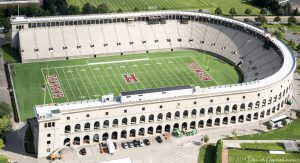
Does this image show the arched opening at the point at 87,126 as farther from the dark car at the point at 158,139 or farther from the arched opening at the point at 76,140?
the dark car at the point at 158,139

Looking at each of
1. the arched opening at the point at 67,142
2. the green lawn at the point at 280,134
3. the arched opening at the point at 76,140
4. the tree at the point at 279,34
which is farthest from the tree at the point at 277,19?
the arched opening at the point at 67,142

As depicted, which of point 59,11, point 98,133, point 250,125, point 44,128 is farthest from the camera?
point 59,11

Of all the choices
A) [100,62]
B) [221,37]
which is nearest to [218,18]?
[221,37]

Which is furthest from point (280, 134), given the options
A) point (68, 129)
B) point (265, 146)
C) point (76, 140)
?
point (68, 129)

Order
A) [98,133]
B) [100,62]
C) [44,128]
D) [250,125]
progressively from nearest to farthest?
[44,128], [98,133], [250,125], [100,62]

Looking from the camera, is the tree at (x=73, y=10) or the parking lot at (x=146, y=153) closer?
the parking lot at (x=146, y=153)

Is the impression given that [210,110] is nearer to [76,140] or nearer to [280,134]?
[280,134]

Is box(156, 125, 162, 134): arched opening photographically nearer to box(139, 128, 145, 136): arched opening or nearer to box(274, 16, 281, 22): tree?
box(139, 128, 145, 136): arched opening

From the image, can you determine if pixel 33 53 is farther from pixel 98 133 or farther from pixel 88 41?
pixel 98 133
